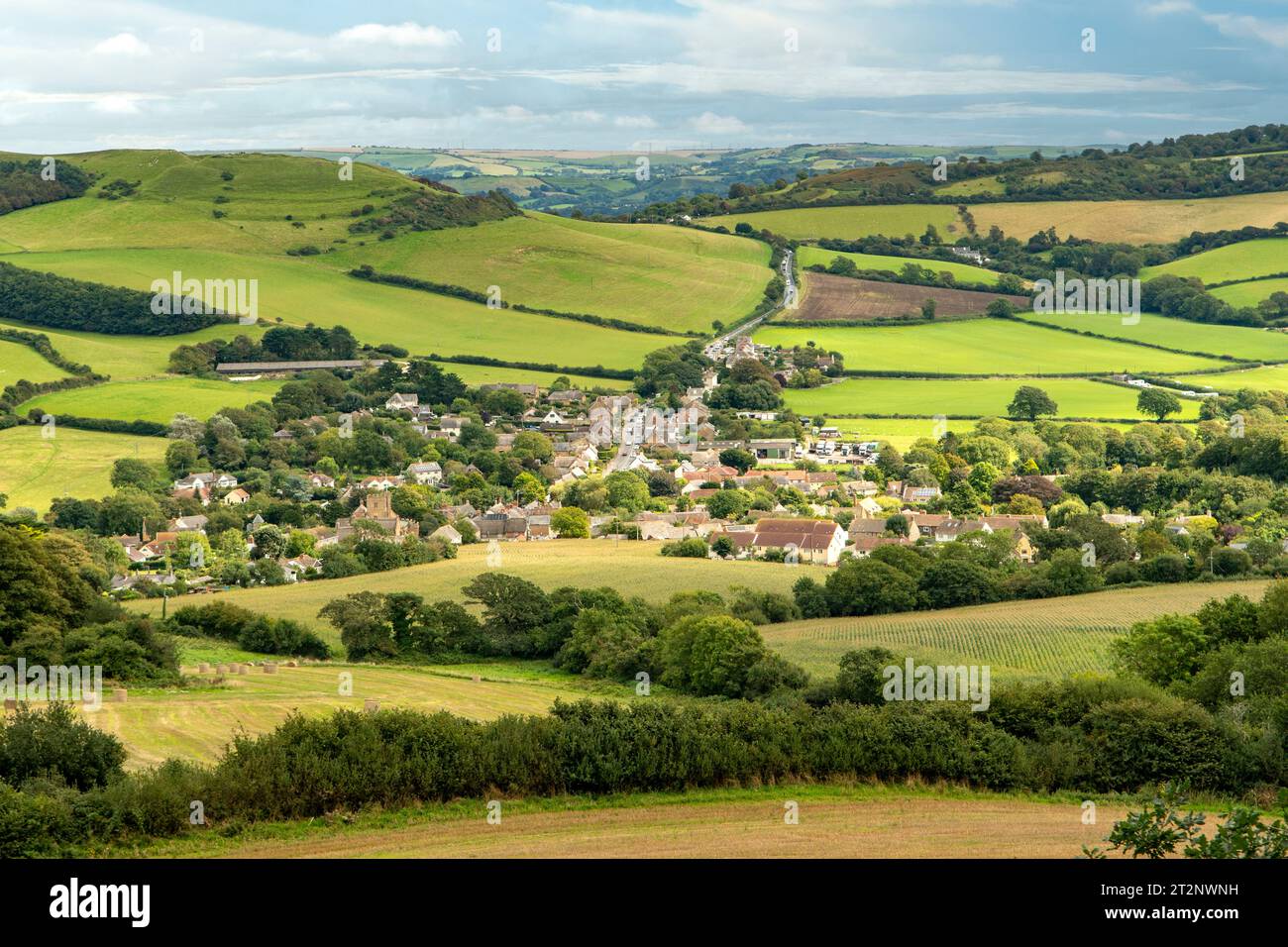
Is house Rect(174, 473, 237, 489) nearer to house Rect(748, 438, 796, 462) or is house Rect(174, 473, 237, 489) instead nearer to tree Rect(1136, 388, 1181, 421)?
house Rect(748, 438, 796, 462)

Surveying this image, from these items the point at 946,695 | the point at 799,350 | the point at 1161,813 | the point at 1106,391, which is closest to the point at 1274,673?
the point at 946,695

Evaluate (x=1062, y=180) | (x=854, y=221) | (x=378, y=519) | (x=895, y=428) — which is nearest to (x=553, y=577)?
(x=378, y=519)

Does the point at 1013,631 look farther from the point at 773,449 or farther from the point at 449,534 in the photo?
the point at 773,449

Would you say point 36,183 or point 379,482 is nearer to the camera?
point 379,482

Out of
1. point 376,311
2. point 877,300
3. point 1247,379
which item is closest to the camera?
point 1247,379

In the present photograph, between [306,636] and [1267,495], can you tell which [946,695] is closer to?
[306,636]
